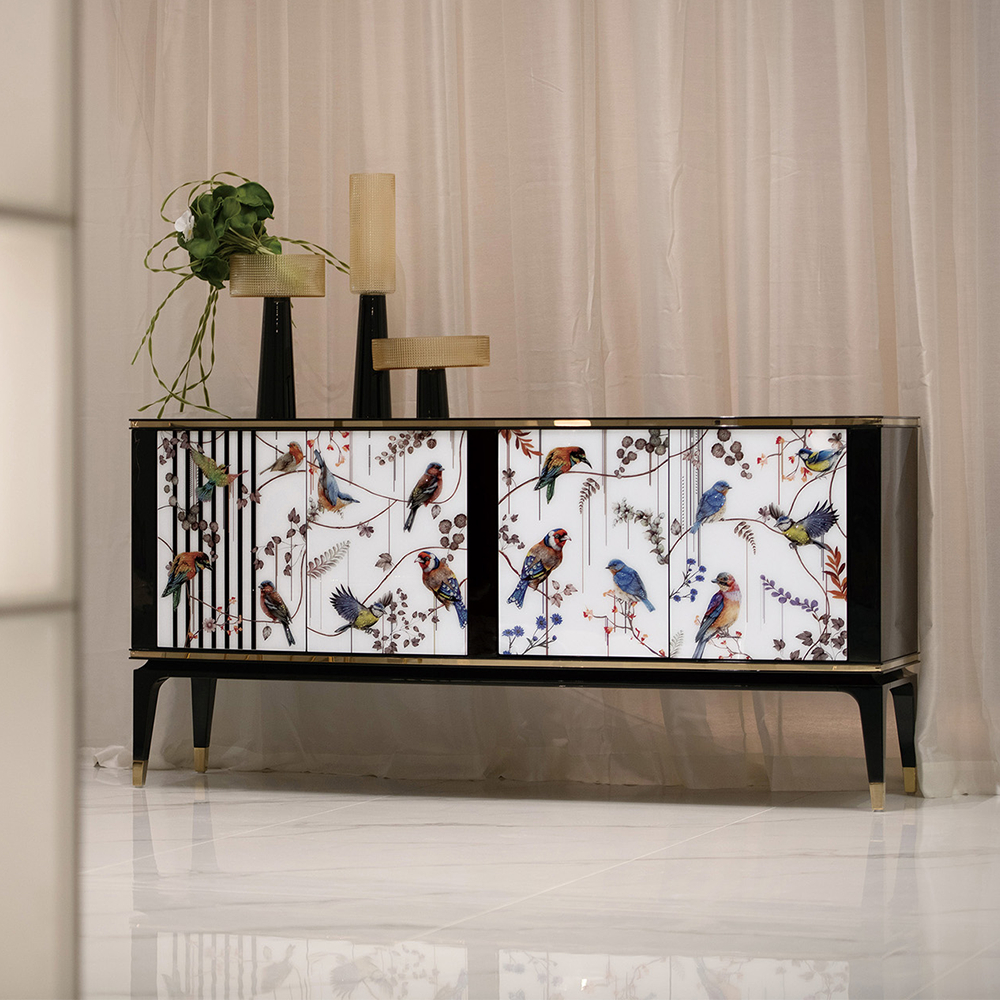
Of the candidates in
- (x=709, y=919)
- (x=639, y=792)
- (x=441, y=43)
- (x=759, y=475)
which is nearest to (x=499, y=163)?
(x=441, y=43)

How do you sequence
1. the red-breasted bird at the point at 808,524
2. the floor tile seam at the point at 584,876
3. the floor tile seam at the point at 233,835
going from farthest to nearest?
the red-breasted bird at the point at 808,524 → the floor tile seam at the point at 233,835 → the floor tile seam at the point at 584,876

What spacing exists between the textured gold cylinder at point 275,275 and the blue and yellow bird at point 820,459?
3.13ft

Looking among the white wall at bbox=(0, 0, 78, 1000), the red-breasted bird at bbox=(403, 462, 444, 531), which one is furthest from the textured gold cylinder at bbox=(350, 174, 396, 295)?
the white wall at bbox=(0, 0, 78, 1000)

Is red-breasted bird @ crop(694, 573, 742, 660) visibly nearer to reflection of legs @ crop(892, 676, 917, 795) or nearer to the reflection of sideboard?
the reflection of sideboard

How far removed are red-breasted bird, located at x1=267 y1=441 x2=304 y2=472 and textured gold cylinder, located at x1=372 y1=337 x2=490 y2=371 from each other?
0.25 m

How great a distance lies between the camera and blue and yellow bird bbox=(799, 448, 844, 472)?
2062 millimetres

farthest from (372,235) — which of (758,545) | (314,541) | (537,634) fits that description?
(758,545)

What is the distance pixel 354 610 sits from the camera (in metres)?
2.22

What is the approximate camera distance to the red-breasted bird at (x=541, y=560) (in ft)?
7.02

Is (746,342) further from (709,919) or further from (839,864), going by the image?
(709,919)

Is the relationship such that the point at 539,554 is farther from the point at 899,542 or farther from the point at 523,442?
the point at 899,542

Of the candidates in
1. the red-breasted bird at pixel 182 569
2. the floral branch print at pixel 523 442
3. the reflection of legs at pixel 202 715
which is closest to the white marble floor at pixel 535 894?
the reflection of legs at pixel 202 715

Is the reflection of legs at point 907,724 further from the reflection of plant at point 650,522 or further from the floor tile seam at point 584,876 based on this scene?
the reflection of plant at point 650,522

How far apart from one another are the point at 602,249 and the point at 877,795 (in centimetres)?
115
